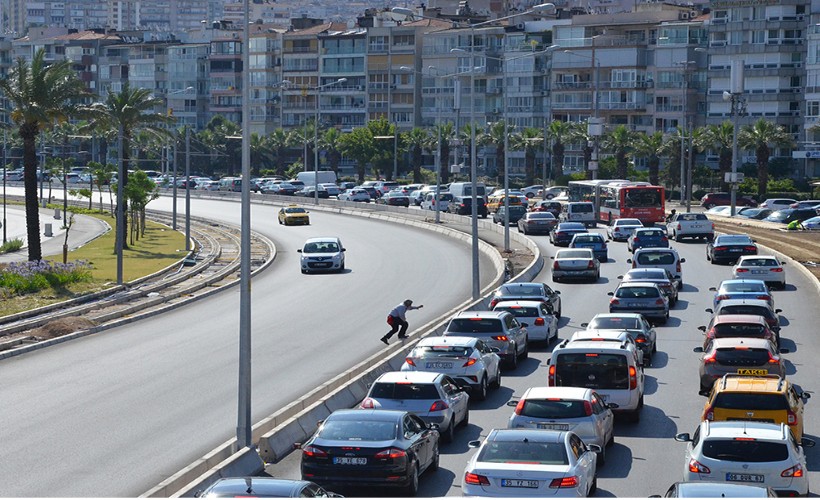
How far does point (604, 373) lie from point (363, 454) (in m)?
7.81

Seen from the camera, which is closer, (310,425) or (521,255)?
(310,425)

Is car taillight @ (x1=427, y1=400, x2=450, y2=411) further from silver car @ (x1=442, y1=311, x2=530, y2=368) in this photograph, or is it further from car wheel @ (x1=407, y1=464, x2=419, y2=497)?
silver car @ (x1=442, y1=311, x2=530, y2=368)

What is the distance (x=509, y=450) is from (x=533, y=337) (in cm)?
1831

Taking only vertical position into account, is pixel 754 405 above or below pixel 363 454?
above

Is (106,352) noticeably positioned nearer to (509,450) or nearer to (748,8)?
(509,450)

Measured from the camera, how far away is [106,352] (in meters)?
37.9

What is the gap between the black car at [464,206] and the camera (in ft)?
294

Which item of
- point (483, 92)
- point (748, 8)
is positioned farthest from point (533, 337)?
point (483, 92)

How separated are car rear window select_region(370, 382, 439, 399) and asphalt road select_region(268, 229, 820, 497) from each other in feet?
→ 3.34

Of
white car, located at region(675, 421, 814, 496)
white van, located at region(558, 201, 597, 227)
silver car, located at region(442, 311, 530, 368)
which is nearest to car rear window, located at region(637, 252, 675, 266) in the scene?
silver car, located at region(442, 311, 530, 368)

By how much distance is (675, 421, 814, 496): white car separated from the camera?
18.8 meters

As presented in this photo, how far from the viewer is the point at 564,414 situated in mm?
22469

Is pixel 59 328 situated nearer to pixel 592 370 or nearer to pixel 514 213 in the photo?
pixel 592 370

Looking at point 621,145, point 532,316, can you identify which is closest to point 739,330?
point 532,316
